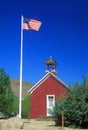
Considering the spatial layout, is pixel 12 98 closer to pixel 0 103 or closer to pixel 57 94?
pixel 0 103

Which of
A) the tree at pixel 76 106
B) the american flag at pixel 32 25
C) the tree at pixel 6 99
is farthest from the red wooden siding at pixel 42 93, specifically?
the tree at pixel 76 106

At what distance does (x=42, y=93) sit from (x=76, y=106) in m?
18.6

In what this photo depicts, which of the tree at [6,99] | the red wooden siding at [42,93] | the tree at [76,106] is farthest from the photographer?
the red wooden siding at [42,93]

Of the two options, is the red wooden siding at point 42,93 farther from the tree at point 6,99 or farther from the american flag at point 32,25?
the american flag at point 32,25

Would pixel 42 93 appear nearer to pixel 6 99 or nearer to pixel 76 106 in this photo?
pixel 6 99

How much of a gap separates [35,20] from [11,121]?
1259cm

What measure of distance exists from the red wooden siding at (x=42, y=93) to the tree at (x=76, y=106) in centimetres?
1671

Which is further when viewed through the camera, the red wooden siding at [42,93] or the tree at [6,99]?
the red wooden siding at [42,93]

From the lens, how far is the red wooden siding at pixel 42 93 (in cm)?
4397

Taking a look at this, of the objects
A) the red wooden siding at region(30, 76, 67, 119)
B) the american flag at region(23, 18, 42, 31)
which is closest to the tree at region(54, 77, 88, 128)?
the american flag at region(23, 18, 42, 31)

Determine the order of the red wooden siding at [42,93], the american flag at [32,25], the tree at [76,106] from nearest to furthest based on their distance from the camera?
the tree at [76,106] < the american flag at [32,25] < the red wooden siding at [42,93]

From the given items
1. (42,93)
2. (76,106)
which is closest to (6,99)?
(42,93)

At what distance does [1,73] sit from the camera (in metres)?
43.7

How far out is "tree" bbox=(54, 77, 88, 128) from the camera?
25688 millimetres
